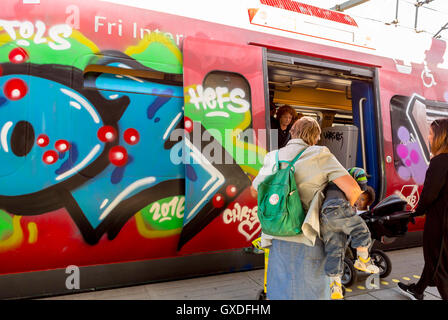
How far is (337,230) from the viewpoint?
191cm

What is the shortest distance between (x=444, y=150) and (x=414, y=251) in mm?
2346

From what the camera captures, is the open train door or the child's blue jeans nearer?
the child's blue jeans

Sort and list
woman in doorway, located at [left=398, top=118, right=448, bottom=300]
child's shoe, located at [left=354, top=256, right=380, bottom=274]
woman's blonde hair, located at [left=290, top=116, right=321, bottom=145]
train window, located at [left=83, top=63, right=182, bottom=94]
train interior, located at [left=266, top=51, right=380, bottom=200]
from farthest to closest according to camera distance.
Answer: train interior, located at [left=266, top=51, right=380, bottom=200]
train window, located at [left=83, top=63, right=182, bottom=94]
woman in doorway, located at [left=398, top=118, right=448, bottom=300]
woman's blonde hair, located at [left=290, top=116, right=321, bottom=145]
child's shoe, located at [left=354, top=256, right=380, bottom=274]

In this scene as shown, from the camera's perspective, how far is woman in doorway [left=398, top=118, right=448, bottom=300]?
270 centimetres

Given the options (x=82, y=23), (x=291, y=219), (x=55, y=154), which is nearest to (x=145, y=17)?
(x=82, y=23)

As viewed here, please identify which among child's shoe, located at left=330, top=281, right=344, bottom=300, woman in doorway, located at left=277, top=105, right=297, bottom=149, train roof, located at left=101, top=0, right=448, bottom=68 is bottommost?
child's shoe, located at left=330, top=281, right=344, bottom=300

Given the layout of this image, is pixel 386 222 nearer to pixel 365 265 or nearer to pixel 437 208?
pixel 437 208

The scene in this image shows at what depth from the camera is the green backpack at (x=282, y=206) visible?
72.4 inches

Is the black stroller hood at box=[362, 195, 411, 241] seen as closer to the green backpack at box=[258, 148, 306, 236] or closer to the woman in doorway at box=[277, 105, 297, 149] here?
the woman in doorway at box=[277, 105, 297, 149]

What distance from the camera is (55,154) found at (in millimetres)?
2689

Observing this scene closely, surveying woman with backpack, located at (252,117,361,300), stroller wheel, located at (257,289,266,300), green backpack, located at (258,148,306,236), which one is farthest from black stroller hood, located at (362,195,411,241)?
green backpack, located at (258,148,306,236)

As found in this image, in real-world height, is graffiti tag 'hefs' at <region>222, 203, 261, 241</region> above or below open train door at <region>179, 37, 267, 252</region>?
below

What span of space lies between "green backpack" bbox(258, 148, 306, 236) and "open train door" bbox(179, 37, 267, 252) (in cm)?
132

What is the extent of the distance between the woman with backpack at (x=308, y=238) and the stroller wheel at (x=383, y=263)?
1947mm
